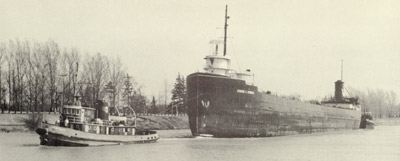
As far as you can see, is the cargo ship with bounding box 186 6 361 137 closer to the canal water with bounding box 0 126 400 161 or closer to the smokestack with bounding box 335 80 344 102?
the canal water with bounding box 0 126 400 161

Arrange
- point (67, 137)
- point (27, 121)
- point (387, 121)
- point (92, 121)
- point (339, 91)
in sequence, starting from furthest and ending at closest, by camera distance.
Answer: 1. point (387, 121)
2. point (339, 91)
3. point (27, 121)
4. point (92, 121)
5. point (67, 137)

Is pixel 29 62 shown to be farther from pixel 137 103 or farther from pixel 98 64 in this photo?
pixel 137 103

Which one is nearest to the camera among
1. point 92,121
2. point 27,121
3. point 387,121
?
point 92,121

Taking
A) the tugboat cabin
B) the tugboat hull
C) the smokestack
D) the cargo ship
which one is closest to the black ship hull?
the cargo ship

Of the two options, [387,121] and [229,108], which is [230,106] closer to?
[229,108]

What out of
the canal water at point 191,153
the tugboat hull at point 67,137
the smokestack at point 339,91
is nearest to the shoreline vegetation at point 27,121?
the canal water at point 191,153

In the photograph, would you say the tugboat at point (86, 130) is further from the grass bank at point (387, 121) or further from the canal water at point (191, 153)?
the grass bank at point (387, 121)

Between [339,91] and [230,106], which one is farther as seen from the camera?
[339,91]

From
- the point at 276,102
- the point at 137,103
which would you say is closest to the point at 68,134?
the point at 276,102

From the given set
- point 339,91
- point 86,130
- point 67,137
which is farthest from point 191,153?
point 339,91
